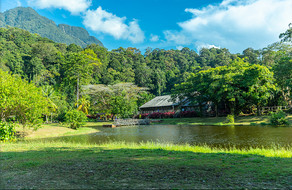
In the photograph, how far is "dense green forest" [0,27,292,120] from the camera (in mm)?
30969

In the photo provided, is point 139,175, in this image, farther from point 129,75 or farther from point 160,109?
point 129,75

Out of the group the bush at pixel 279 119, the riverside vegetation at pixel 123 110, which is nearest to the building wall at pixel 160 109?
the riverside vegetation at pixel 123 110

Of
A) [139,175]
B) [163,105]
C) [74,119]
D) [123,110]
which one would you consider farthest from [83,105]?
[139,175]

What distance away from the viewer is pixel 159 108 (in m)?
48.3

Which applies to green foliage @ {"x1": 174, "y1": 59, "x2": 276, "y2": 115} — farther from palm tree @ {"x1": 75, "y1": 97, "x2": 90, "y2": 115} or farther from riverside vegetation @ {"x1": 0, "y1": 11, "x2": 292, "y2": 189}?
palm tree @ {"x1": 75, "y1": 97, "x2": 90, "y2": 115}

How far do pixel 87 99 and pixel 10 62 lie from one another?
772 inches

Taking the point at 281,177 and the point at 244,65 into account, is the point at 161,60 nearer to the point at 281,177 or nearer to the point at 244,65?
the point at 244,65

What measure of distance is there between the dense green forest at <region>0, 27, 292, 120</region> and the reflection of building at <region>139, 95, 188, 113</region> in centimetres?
308

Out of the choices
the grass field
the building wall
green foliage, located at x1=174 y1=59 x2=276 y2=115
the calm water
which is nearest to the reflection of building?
the building wall

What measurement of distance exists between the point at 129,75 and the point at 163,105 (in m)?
23.3

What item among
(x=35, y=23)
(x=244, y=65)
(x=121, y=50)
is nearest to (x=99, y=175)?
(x=244, y=65)

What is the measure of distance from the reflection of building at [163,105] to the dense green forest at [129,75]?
10.1 ft

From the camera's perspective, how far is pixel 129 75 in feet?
218

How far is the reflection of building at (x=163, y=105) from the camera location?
44.3 metres
